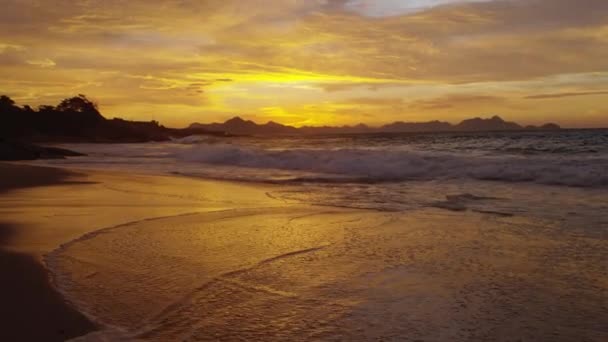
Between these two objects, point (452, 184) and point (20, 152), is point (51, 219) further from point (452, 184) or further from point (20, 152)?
point (20, 152)

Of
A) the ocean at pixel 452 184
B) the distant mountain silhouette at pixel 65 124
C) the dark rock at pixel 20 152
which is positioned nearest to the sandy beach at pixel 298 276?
the ocean at pixel 452 184

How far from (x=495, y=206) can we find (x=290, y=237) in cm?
440

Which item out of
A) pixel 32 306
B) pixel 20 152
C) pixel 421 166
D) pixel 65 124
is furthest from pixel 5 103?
pixel 32 306

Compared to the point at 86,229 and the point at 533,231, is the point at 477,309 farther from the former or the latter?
the point at 86,229

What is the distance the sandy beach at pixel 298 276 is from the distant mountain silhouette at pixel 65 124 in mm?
53739

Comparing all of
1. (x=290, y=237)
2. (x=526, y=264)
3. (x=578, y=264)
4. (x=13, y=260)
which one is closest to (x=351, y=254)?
(x=290, y=237)

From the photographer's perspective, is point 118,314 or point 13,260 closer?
point 118,314

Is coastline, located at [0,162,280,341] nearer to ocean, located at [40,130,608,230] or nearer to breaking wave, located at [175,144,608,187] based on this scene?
ocean, located at [40,130,608,230]

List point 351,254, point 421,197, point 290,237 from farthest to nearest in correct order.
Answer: point 421,197 → point 290,237 → point 351,254

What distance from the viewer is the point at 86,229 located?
22.1 ft

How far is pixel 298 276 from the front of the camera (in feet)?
15.6

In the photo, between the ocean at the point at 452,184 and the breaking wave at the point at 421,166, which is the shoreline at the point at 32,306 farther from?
the breaking wave at the point at 421,166

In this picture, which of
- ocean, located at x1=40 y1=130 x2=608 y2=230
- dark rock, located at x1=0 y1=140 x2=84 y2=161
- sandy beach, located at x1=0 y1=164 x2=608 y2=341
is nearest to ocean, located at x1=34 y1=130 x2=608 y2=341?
sandy beach, located at x1=0 y1=164 x2=608 y2=341

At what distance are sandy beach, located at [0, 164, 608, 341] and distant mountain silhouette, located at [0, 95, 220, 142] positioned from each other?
53.7 metres
